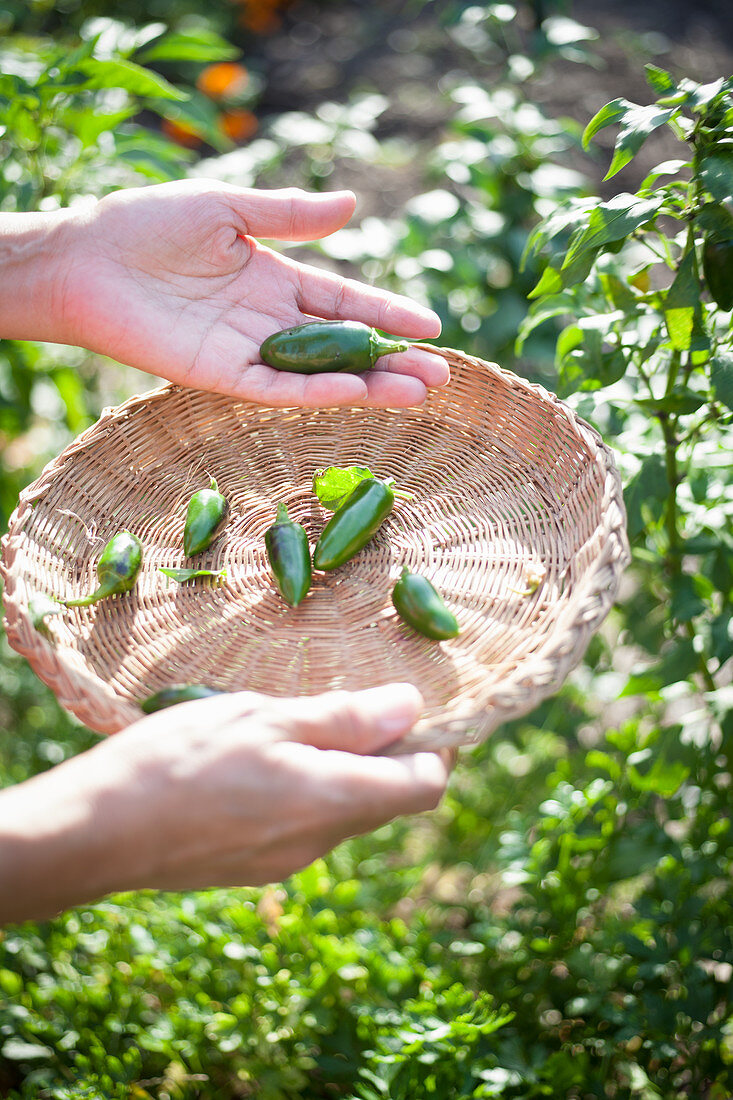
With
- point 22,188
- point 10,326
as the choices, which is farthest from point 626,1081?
point 22,188

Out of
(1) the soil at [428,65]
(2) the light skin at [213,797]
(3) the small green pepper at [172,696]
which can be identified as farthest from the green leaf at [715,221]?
(1) the soil at [428,65]

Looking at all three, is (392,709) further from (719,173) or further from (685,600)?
(719,173)

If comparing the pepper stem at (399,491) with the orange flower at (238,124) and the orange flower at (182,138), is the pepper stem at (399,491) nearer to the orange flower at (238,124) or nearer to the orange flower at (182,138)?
the orange flower at (238,124)

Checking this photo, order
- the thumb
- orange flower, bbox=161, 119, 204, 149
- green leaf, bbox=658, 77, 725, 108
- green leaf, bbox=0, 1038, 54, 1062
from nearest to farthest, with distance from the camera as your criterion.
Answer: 1. the thumb
2. green leaf, bbox=658, 77, 725, 108
3. green leaf, bbox=0, 1038, 54, 1062
4. orange flower, bbox=161, 119, 204, 149

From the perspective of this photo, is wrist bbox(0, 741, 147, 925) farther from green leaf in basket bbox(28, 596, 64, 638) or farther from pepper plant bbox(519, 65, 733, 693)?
pepper plant bbox(519, 65, 733, 693)

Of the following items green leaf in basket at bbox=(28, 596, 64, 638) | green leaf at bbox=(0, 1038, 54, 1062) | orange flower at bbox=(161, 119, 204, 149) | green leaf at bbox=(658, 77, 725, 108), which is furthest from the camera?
orange flower at bbox=(161, 119, 204, 149)

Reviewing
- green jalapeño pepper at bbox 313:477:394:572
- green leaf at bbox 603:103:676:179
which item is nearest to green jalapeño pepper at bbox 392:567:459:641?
green jalapeño pepper at bbox 313:477:394:572
